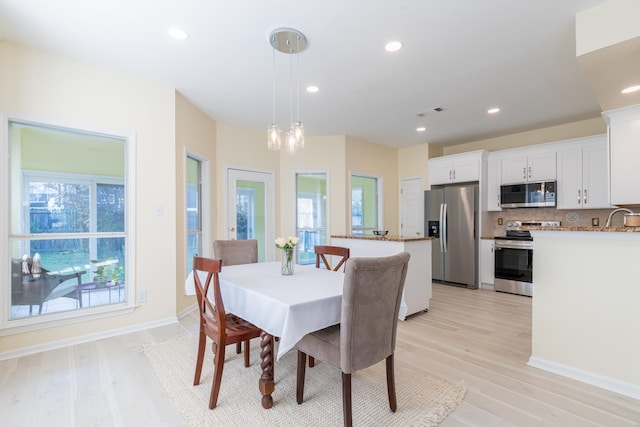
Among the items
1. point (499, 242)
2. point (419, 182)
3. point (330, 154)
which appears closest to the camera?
point (499, 242)

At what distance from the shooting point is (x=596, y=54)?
2.05 metres

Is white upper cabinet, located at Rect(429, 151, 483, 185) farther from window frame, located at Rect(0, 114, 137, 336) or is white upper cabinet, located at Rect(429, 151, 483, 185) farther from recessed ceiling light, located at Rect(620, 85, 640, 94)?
window frame, located at Rect(0, 114, 137, 336)

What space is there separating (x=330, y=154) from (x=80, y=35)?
139 inches

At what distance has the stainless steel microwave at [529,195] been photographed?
14.5ft

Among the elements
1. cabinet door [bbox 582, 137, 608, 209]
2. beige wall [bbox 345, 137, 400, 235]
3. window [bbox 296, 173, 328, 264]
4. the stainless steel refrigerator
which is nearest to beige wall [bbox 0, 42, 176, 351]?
window [bbox 296, 173, 328, 264]

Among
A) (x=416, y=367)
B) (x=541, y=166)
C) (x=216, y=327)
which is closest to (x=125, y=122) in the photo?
(x=216, y=327)

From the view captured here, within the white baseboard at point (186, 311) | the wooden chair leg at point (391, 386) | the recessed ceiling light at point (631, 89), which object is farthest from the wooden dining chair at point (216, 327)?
the recessed ceiling light at point (631, 89)

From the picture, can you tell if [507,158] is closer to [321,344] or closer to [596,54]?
[596,54]

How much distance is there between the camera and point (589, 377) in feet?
7.14

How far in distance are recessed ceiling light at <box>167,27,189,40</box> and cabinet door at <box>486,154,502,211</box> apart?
475 cm

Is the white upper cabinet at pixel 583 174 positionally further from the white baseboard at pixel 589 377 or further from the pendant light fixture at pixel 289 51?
the pendant light fixture at pixel 289 51

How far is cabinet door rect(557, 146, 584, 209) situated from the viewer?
4242 millimetres

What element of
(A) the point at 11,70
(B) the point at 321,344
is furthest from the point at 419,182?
(A) the point at 11,70

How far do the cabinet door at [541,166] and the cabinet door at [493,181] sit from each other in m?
0.43
